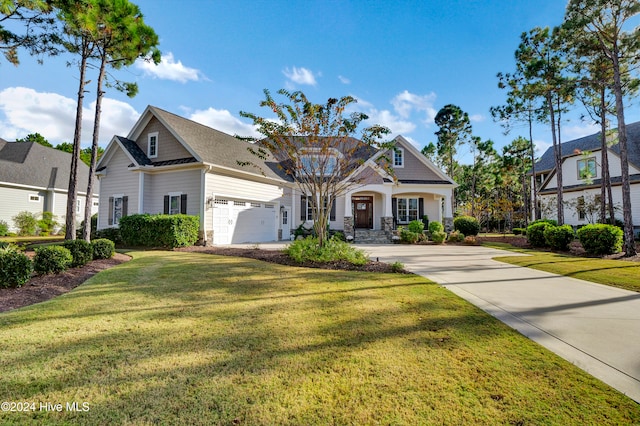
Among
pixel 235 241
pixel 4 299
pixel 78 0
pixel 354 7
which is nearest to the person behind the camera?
pixel 4 299

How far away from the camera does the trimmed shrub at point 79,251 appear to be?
7766mm

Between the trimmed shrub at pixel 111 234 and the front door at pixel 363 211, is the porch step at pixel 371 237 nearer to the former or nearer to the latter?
the front door at pixel 363 211

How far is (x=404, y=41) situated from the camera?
506 inches

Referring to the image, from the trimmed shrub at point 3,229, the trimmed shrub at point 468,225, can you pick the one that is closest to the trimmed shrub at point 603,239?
the trimmed shrub at point 468,225

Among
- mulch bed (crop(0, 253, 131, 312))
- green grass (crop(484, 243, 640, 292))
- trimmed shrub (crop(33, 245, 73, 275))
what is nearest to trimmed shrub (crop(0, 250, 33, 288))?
mulch bed (crop(0, 253, 131, 312))

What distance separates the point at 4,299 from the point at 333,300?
5755 millimetres

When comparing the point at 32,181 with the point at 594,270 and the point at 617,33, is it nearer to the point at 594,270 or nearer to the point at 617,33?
the point at 594,270

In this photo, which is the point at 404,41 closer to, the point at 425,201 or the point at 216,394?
the point at 425,201

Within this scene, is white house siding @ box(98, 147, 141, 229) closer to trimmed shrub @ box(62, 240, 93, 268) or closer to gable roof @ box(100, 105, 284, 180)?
gable roof @ box(100, 105, 284, 180)

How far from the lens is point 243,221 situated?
54.9 feet

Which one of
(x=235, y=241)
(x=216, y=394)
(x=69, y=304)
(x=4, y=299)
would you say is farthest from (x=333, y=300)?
(x=235, y=241)

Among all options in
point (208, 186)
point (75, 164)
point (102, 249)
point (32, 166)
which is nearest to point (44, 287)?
point (102, 249)

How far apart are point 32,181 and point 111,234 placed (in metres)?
12.6

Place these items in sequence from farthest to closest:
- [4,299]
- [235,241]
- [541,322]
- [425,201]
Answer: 1. [425,201]
2. [235,241]
3. [4,299]
4. [541,322]
